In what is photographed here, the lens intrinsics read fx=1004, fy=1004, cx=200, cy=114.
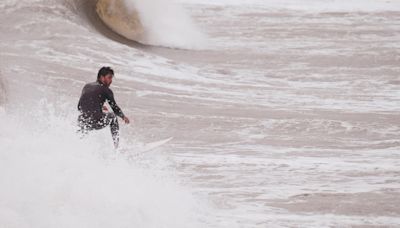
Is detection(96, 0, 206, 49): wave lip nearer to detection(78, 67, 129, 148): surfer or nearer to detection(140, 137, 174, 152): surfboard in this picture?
detection(140, 137, 174, 152): surfboard

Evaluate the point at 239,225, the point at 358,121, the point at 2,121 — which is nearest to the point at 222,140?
the point at 358,121

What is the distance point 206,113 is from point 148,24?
8321 millimetres

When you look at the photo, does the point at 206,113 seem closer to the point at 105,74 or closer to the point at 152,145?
the point at 152,145

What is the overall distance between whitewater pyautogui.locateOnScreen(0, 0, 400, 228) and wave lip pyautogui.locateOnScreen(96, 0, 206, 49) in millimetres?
42

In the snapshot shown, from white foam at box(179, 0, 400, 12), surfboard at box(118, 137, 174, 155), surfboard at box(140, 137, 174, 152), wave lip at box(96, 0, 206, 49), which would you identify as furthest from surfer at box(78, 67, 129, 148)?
white foam at box(179, 0, 400, 12)

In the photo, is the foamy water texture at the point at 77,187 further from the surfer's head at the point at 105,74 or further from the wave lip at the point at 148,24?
the wave lip at the point at 148,24

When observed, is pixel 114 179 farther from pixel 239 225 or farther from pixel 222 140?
pixel 222 140

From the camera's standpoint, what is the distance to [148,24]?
2475 centimetres

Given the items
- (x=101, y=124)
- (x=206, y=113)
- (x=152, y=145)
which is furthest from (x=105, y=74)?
(x=206, y=113)

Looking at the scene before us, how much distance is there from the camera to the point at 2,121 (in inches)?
476

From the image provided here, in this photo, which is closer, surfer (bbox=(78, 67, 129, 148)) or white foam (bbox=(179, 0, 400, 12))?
surfer (bbox=(78, 67, 129, 148))

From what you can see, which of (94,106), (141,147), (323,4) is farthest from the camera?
(323,4)

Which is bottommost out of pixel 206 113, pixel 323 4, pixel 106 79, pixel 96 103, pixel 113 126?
pixel 323 4

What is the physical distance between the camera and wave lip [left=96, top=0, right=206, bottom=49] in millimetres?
23984
